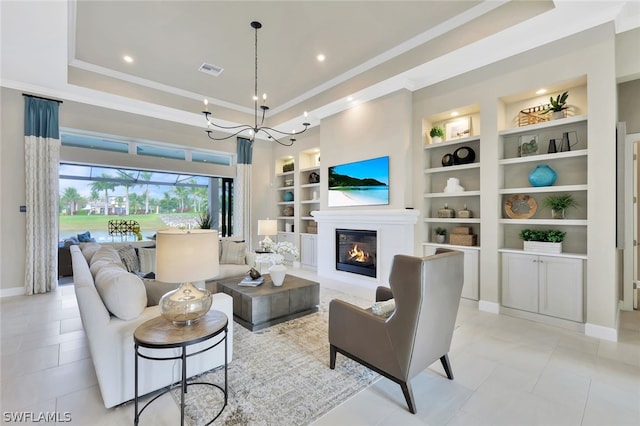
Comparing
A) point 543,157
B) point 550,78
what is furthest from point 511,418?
point 550,78

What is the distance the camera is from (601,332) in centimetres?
308

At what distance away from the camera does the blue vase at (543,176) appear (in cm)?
359

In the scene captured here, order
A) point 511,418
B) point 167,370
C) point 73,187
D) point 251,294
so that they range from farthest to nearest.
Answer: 1. point 73,187
2. point 251,294
3. point 167,370
4. point 511,418

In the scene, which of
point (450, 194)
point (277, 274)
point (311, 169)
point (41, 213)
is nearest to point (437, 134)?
point (450, 194)

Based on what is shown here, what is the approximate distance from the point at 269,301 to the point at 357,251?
2481 millimetres

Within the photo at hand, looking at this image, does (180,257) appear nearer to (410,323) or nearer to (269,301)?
(410,323)

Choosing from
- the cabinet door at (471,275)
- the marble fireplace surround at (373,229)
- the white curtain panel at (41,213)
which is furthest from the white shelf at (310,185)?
the white curtain panel at (41,213)

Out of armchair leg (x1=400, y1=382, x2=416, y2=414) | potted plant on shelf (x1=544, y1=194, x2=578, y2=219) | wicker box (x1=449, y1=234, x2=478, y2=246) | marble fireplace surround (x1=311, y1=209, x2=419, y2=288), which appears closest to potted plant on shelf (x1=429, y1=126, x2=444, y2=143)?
marble fireplace surround (x1=311, y1=209, x2=419, y2=288)

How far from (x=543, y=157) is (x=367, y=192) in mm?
2570

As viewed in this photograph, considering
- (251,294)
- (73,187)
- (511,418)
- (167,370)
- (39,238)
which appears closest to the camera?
(511,418)

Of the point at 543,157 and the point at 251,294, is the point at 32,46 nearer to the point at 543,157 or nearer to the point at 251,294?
the point at 251,294

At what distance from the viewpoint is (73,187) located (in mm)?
6461

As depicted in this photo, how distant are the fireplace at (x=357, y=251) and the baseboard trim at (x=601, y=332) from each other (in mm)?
2809

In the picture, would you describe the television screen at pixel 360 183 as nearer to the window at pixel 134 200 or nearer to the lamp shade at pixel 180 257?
the window at pixel 134 200
